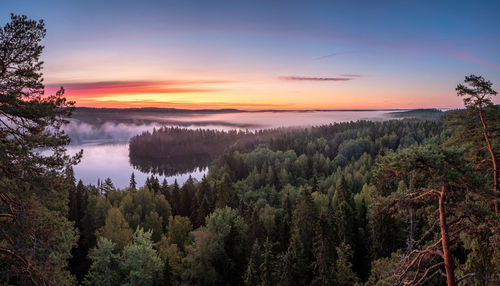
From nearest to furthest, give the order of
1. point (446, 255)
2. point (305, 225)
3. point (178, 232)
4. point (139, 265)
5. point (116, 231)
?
point (446, 255) < point (139, 265) < point (305, 225) < point (116, 231) < point (178, 232)

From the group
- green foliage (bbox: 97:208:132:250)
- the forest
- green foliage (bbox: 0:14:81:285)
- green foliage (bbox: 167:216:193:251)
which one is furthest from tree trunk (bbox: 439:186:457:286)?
green foliage (bbox: 167:216:193:251)

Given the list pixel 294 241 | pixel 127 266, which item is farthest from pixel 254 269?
pixel 127 266

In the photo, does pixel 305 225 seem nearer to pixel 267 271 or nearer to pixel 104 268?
pixel 267 271

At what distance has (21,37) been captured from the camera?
9320mm

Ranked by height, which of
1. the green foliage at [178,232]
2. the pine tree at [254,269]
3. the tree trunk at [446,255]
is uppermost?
the tree trunk at [446,255]

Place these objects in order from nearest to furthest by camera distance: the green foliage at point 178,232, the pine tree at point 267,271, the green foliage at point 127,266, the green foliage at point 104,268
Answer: the pine tree at point 267,271
the green foliage at point 104,268
the green foliage at point 127,266
the green foliage at point 178,232

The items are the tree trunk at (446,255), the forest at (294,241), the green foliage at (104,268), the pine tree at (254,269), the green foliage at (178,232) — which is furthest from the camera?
the green foliage at (178,232)

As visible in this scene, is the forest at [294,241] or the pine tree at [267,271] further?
the pine tree at [267,271]

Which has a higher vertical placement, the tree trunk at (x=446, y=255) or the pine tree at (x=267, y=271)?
the tree trunk at (x=446, y=255)

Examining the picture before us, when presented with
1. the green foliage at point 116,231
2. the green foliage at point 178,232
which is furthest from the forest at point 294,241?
the green foliage at point 178,232

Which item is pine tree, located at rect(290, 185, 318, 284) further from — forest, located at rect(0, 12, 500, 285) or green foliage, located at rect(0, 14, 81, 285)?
green foliage, located at rect(0, 14, 81, 285)

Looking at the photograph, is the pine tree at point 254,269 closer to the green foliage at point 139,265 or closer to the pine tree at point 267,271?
the pine tree at point 267,271

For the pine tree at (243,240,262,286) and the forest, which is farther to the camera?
the pine tree at (243,240,262,286)

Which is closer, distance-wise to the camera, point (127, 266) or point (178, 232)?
point (127, 266)
